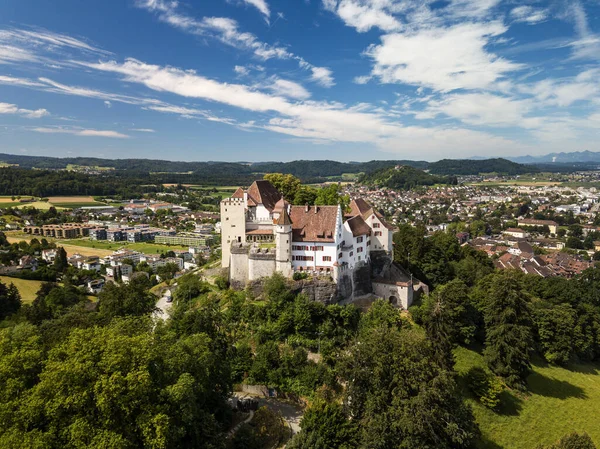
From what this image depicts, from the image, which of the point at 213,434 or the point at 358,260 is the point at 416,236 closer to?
the point at 358,260

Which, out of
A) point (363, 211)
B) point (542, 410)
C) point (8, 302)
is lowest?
point (542, 410)

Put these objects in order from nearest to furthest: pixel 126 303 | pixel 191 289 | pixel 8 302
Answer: pixel 126 303 < pixel 191 289 < pixel 8 302

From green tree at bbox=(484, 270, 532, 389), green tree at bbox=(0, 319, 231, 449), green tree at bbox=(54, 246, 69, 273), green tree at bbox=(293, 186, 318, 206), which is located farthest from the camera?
green tree at bbox=(54, 246, 69, 273)

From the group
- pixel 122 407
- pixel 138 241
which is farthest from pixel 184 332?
pixel 138 241

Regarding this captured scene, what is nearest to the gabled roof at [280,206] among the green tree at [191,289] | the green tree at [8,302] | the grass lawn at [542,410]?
the green tree at [191,289]

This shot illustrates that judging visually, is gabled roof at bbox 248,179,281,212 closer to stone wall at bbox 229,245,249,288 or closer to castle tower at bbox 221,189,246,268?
castle tower at bbox 221,189,246,268

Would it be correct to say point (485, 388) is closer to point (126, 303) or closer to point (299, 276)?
point (299, 276)

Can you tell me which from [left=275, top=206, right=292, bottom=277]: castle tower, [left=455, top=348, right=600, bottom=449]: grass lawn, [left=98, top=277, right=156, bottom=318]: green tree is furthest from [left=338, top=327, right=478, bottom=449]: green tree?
[left=98, top=277, right=156, bottom=318]: green tree

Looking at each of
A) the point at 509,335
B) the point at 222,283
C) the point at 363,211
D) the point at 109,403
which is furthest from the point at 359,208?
the point at 109,403
